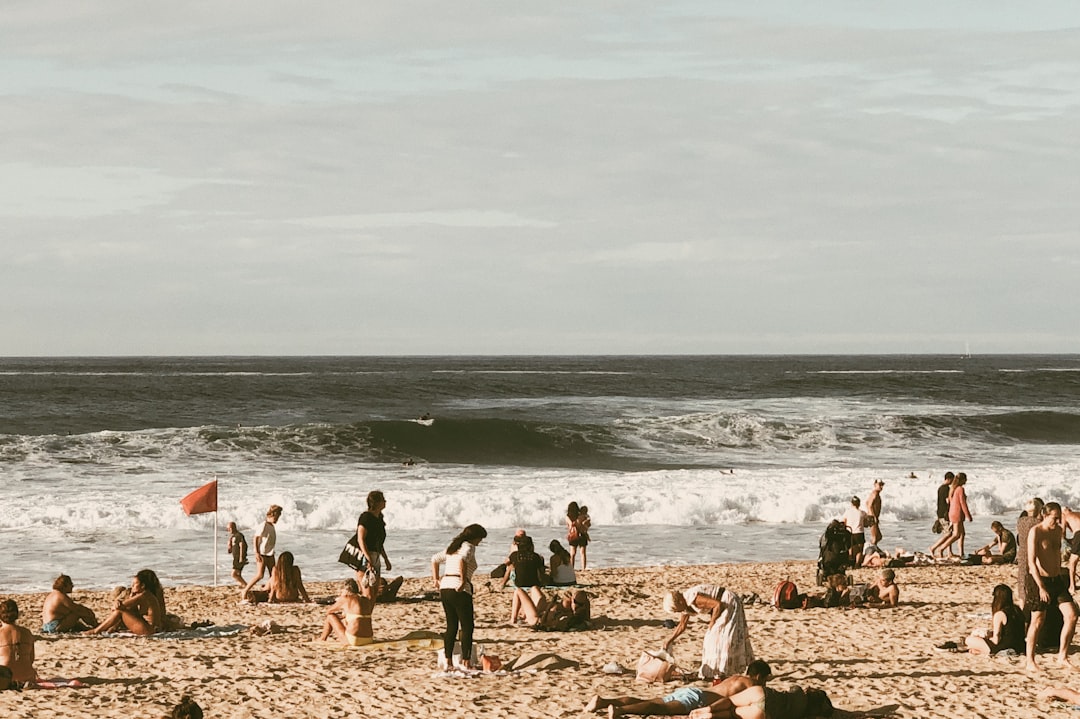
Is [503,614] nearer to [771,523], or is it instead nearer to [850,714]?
[850,714]

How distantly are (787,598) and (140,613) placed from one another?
7.58 meters

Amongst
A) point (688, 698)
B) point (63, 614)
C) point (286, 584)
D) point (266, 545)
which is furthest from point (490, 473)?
point (688, 698)

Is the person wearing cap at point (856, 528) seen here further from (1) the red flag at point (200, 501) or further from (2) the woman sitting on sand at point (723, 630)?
(1) the red flag at point (200, 501)

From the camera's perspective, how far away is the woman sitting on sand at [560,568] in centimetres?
1538

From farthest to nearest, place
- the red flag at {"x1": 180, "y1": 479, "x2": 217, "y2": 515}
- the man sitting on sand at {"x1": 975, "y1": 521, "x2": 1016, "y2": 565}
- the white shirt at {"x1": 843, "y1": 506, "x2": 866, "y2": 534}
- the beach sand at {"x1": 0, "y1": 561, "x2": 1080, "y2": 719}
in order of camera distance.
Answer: the white shirt at {"x1": 843, "y1": 506, "x2": 866, "y2": 534} < the man sitting on sand at {"x1": 975, "y1": 521, "x2": 1016, "y2": 565} < the red flag at {"x1": 180, "y1": 479, "x2": 217, "y2": 515} < the beach sand at {"x1": 0, "y1": 561, "x2": 1080, "y2": 719}

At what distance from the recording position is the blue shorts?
9.78m

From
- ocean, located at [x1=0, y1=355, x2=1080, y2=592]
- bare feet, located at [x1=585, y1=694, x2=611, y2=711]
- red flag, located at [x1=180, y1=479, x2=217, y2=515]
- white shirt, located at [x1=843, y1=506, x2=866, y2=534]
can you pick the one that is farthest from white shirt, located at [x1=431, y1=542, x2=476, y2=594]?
white shirt, located at [x1=843, y1=506, x2=866, y2=534]

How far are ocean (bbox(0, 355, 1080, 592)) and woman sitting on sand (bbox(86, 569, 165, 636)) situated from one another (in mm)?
4078

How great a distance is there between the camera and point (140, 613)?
43.1ft

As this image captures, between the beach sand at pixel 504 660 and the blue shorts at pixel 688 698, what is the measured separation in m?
0.72

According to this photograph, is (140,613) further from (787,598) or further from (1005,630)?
(1005,630)

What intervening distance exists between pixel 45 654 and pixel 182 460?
72.4 ft

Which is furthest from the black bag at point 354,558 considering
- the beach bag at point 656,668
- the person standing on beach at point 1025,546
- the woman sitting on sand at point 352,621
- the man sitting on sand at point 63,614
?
the person standing on beach at point 1025,546

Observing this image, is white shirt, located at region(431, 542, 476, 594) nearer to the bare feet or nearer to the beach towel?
the bare feet
